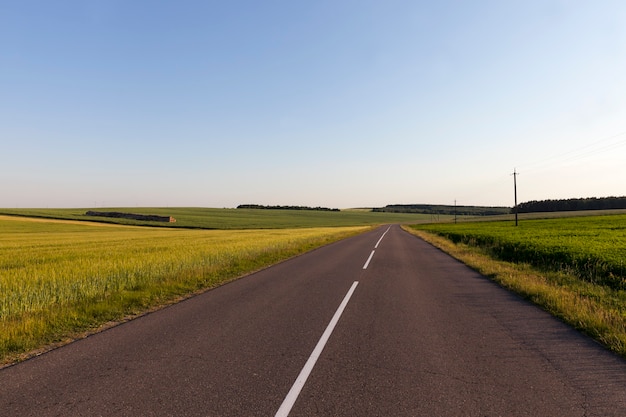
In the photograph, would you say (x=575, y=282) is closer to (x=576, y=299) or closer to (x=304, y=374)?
(x=576, y=299)

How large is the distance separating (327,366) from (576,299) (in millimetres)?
6916

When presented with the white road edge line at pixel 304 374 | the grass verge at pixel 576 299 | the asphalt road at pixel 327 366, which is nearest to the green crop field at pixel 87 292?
the asphalt road at pixel 327 366

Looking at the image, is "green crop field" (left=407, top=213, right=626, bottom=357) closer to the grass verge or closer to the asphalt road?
the grass verge

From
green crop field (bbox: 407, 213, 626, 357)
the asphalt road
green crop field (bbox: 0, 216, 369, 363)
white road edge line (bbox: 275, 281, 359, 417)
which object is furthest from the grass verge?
green crop field (bbox: 0, 216, 369, 363)

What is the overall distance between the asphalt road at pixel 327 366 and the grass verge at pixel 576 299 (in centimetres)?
33

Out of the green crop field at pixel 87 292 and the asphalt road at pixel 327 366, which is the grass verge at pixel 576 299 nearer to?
the asphalt road at pixel 327 366

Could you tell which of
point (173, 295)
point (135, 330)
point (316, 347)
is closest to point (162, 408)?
point (316, 347)

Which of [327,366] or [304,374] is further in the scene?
[327,366]

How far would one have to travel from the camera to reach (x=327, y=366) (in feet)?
15.7

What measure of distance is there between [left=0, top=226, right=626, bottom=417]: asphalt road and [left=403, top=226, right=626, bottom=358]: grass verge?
0.33 metres

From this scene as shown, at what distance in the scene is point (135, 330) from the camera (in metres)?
6.49

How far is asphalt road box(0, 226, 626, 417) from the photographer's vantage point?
3.80 meters

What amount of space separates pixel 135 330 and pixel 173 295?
3179mm

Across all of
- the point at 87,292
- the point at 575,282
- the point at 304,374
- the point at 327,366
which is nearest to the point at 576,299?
the point at 575,282
